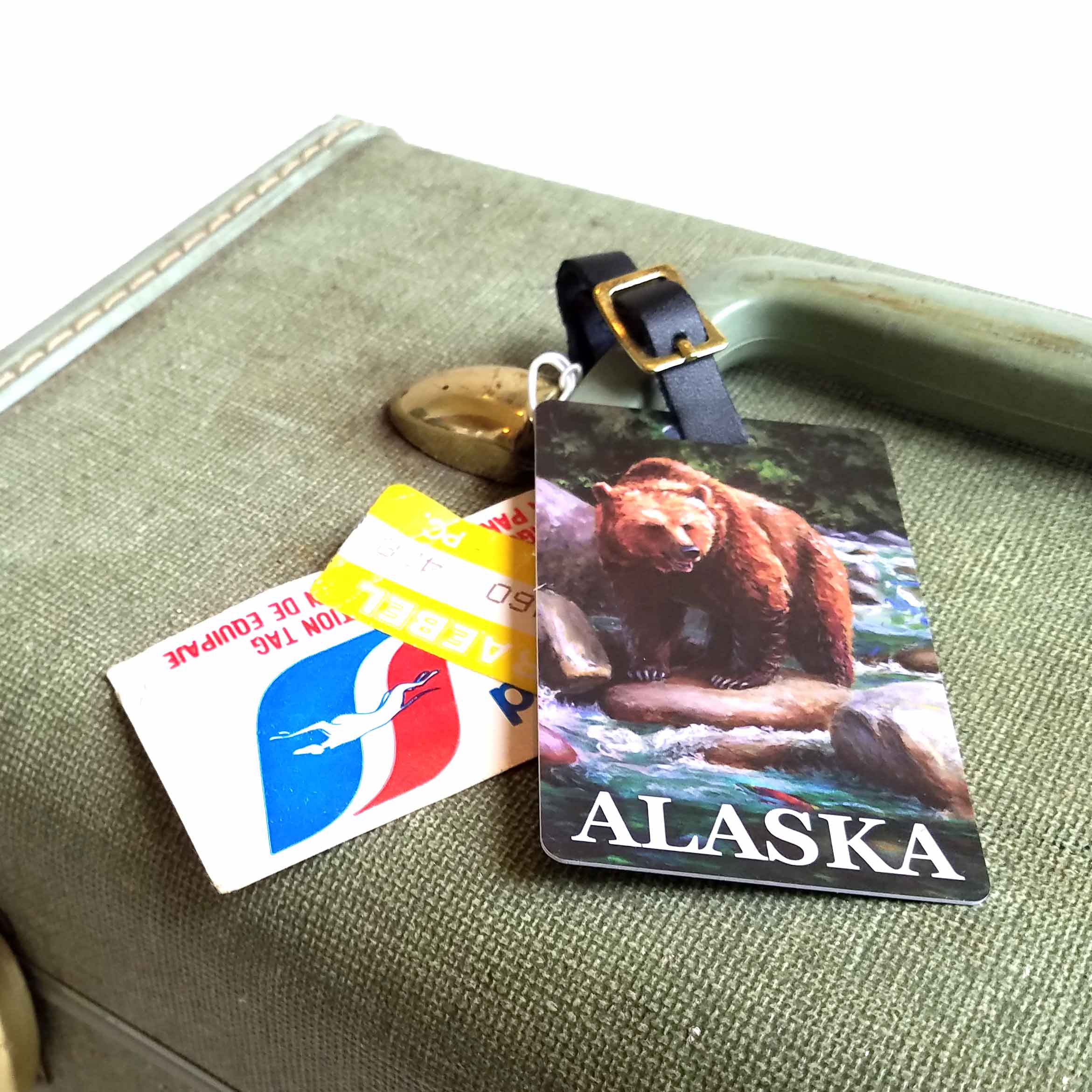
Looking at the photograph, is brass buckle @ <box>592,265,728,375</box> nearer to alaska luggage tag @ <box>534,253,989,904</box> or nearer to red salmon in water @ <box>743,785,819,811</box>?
alaska luggage tag @ <box>534,253,989,904</box>

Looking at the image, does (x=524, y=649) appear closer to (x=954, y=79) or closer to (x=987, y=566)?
(x=987, y=566)

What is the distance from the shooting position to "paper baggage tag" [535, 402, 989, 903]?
371 millimetres

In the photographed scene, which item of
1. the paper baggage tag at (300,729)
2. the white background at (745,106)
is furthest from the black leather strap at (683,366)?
the white background at (745,106)

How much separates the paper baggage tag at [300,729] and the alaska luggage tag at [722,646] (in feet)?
0.13

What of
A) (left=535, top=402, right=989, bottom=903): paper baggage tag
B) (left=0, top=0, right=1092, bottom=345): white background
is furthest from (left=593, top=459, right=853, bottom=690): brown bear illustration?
(left=0, top=0, right=1092, bottom=345): white background

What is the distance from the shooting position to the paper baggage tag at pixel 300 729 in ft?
1.30

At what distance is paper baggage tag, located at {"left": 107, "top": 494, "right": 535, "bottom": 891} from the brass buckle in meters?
0.17

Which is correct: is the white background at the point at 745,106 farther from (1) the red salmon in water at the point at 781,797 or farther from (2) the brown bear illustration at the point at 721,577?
(1) the red salmon in water at the point at 781,797

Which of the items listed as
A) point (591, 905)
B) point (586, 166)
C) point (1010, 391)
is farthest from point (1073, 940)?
point (586, 166)

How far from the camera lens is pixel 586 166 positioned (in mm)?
1112

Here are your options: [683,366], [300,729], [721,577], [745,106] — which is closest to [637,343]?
[683,366]

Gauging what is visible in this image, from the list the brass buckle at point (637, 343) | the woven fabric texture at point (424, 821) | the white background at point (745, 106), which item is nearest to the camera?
the woven fabric texture at point (424, 821)

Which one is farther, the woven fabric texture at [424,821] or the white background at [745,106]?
the white background at [745,106]

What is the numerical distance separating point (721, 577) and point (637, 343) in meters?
0.13
